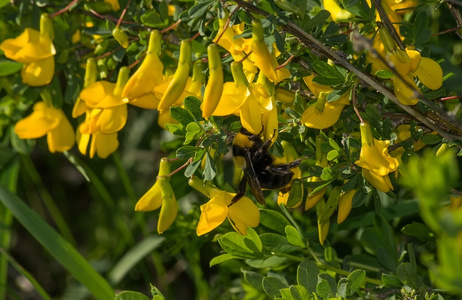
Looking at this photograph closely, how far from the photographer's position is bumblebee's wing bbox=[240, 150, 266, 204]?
1.19 m

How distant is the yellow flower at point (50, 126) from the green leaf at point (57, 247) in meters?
0.20

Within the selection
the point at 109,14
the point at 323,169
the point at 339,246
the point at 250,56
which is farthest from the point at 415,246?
the point at 109,14

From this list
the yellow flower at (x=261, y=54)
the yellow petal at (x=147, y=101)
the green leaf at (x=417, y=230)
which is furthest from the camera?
the green leaf at (x=417, y=230)

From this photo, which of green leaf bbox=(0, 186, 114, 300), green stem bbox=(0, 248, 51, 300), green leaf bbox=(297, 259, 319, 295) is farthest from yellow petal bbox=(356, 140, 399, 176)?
green stem bbox=(0, 248, 51, 300)

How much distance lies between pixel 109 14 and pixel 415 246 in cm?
97

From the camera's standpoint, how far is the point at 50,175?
9.43 feet

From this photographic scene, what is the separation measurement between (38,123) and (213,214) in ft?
2.02

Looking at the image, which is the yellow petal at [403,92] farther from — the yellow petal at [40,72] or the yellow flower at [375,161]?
the yellow petal at [40,72]

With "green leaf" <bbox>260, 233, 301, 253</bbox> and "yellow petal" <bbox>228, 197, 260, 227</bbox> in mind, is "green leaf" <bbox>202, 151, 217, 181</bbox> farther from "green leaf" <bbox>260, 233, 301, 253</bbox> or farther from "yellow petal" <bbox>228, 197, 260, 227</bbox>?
"green leaf" <bbox>260, 233, 301, 253</bbox>

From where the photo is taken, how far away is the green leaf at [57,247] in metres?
1.66

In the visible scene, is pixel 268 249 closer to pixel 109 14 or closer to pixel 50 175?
pixel 109 14

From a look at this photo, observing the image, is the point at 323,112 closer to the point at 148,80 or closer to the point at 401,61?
the point at 401,61

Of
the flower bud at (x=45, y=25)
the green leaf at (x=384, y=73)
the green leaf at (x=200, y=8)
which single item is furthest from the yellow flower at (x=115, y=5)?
the green leaf at (x=384, y=73)

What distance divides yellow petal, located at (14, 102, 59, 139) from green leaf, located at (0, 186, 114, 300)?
0.22 m
